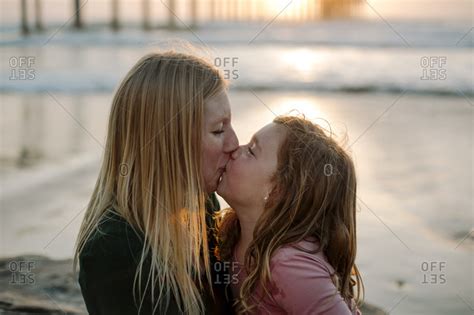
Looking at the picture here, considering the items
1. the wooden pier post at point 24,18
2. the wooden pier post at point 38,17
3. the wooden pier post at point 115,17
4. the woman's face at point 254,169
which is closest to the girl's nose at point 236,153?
the woman's face at point 254,169

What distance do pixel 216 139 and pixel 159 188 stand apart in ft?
0.89

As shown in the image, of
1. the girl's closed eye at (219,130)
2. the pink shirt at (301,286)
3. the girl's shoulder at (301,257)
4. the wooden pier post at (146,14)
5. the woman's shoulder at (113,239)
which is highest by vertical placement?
the girl's closed eye at (219,130)

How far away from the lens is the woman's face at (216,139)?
2.62 meters

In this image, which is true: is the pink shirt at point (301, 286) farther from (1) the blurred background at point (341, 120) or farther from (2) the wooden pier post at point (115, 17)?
(2) the wooden pier post at point (115, 17)

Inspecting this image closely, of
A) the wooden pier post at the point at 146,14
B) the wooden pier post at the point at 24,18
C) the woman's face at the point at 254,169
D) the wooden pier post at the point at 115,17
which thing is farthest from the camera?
the wooden pier post at the point at 146,14

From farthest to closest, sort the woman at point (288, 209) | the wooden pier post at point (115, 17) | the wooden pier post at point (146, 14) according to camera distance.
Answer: the wooden pier post at point (146, 14), the wooden pier post at point (115, 17), the woman at point (288, 209)

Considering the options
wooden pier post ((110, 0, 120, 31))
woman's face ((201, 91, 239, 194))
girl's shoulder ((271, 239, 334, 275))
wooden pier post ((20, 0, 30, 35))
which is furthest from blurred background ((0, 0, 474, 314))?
wooden pier post ((110, 0, 120, 31))

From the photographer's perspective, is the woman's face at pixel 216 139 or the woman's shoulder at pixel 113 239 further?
the woman's face at pixel 216 139

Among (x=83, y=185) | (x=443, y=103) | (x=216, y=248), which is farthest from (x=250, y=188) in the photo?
(x=443, y=103)

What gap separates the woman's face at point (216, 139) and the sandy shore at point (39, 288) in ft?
4.75

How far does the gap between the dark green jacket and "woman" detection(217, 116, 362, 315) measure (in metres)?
0.33

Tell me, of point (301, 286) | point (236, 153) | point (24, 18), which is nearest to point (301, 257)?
point (301, 286)

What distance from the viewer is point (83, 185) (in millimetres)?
5891

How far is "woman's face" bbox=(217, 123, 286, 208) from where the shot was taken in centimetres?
260
